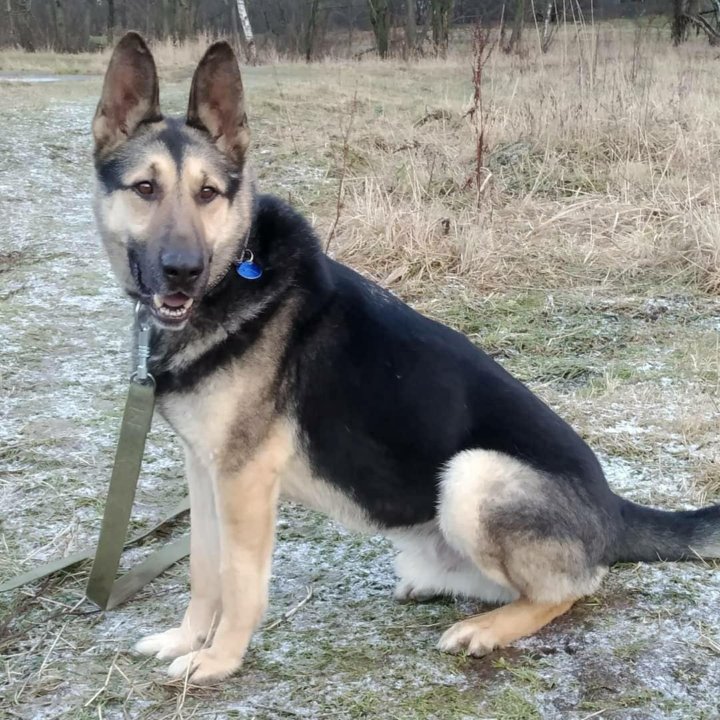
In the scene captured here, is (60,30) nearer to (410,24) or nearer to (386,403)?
(410,24)

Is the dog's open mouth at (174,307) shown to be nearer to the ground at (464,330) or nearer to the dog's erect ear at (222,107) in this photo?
the dog's erect ear at (222,107)

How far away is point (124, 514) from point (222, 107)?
1.34m

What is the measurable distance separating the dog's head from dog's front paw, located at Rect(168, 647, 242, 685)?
1.00 metres

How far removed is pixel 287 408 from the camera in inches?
98.7

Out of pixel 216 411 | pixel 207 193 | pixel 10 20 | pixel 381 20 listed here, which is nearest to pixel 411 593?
pixel 216 411

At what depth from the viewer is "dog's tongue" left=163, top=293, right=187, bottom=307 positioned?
7.79 feet

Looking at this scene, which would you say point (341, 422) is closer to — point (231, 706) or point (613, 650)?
point (231, 706)

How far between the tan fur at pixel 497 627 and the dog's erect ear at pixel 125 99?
1.86 metres

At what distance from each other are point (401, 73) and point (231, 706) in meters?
16.8

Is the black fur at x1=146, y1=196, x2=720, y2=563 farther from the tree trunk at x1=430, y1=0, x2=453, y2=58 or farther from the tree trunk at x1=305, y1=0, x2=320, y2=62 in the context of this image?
the tree trunk at x1=305, y1=0, x2=320, y2=62

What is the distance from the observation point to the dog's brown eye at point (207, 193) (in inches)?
97.9

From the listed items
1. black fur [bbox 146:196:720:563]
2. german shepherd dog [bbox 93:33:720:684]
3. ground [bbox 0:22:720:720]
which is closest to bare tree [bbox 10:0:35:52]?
ground [bbox 0:22:720:720]

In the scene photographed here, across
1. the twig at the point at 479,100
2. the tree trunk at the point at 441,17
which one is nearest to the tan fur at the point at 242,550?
the twig at the point at 479,100

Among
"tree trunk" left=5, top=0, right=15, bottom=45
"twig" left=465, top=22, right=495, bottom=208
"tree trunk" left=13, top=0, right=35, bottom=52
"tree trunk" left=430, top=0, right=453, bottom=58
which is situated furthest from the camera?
"tree trunk" left=5, top=0, right=15, bottom=45
